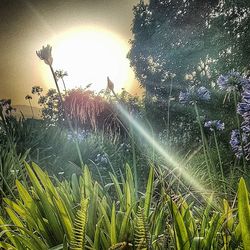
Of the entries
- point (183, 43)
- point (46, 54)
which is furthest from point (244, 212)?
point (183, 43)

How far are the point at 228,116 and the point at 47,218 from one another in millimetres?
17531

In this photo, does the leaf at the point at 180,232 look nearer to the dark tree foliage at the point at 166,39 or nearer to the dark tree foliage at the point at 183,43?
the dark tree foliage at the point at 183,43

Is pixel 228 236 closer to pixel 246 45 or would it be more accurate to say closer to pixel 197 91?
pixel 197 91

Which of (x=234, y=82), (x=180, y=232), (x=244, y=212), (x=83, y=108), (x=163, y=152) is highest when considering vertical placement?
(x=234, y=82)

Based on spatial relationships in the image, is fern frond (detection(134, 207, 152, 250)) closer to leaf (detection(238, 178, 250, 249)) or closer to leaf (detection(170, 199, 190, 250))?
leaf (detection(170, 199, 190, 250))

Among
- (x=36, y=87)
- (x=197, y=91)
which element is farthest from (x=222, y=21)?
(x=197, y=91)

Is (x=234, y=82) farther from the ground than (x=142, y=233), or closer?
farther from the ground

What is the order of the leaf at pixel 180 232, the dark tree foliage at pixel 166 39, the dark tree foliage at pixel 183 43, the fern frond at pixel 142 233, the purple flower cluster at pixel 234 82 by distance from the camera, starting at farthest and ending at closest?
the dark tree foliage at pixel 166 39, the dark tree foliage at pixel 183 43, the purple flower cluster at pixel 234 82, the leaf at pixel 180 232, the fern frond at pixel 142 233

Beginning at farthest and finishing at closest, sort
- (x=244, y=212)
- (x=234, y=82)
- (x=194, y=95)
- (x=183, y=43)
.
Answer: (x=183, y=43), (x=194, y=95), (x=234, y=82), (x=244, y=212)

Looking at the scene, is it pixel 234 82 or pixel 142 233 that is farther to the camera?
pixel 234 82

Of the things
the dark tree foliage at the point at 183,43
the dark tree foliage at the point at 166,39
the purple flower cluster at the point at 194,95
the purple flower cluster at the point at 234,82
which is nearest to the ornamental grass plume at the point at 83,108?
the purple flower cluster at the point at 194,95

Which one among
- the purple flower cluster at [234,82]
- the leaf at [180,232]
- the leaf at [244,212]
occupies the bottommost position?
the leaf at [180,232]

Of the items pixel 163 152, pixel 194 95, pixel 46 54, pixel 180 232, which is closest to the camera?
pixel 180 232

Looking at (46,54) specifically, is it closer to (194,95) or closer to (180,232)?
(180,232)
